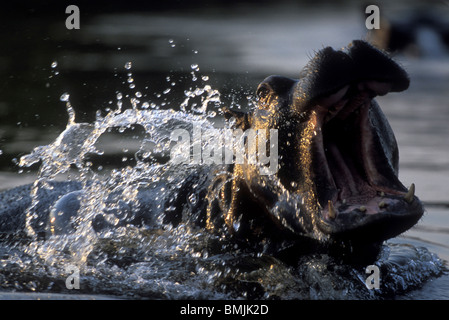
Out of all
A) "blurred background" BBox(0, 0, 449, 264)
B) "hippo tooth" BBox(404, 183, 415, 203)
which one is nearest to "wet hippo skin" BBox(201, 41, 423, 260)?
"hippo tooth" BBox(404, 183, 415, 203)

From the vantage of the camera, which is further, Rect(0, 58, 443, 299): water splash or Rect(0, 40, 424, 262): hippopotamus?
Rect(0, 58, 443, 299): water splash

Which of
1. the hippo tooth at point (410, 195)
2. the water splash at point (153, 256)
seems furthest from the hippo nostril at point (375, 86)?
the water splash at point (153, 256)

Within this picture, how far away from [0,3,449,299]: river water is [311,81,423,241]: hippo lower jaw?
420 millimetres

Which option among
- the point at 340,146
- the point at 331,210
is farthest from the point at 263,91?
the point at 331,210

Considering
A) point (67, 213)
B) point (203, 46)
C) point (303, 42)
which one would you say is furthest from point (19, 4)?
point (67, 213)

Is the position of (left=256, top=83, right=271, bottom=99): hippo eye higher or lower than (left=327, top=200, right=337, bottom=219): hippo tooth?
higher

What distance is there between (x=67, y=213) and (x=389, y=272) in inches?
68.4

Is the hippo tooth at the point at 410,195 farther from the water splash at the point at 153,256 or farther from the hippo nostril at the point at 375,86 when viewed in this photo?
the water splash at the point at 153,256

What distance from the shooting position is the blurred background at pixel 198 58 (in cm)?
687

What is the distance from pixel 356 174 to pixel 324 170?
0.19m

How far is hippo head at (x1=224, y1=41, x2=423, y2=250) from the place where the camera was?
11.3 ft

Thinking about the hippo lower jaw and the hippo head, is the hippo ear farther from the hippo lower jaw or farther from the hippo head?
the hippo lower jaw

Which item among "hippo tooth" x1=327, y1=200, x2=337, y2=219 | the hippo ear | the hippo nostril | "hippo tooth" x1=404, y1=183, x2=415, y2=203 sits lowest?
"hippo tooth" x1=327, y1=200, x2=337, y2=219

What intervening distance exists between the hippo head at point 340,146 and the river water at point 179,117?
0.41 m
